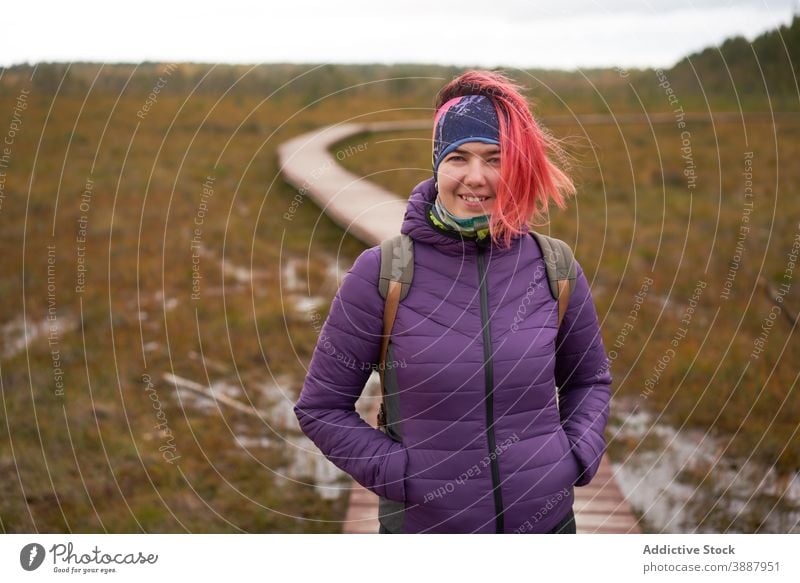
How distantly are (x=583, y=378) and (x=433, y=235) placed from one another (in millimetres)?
748

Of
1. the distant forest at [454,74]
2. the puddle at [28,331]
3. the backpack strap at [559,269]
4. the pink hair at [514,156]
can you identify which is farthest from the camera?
the distant forest at [454,74]

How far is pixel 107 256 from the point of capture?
10445 millimetres

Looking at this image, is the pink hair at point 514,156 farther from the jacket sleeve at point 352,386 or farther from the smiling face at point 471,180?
Answer: the jacket sleeve at point 352,386

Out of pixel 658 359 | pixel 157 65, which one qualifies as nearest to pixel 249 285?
pixel 658 359

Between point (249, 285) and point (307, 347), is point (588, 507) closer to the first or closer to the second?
point (307, 347)

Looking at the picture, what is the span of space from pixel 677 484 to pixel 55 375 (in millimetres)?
5177

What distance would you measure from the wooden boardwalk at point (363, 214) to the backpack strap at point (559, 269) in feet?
1.95

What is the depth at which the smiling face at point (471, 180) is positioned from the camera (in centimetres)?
220

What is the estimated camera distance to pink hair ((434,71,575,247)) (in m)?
2.19

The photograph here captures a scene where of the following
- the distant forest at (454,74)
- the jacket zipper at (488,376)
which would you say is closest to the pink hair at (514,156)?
the jacket zipper at (488,376)

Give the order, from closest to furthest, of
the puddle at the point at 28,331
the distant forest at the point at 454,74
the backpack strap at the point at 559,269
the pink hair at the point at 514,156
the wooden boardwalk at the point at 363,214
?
the pink hair at the point at 514,156 < the backpack strap at the point at 559,269 < the wooden boardwalk at the point at 363,214 < the puddle at the point at 28,331 < the distant forest at the point at 454,74
